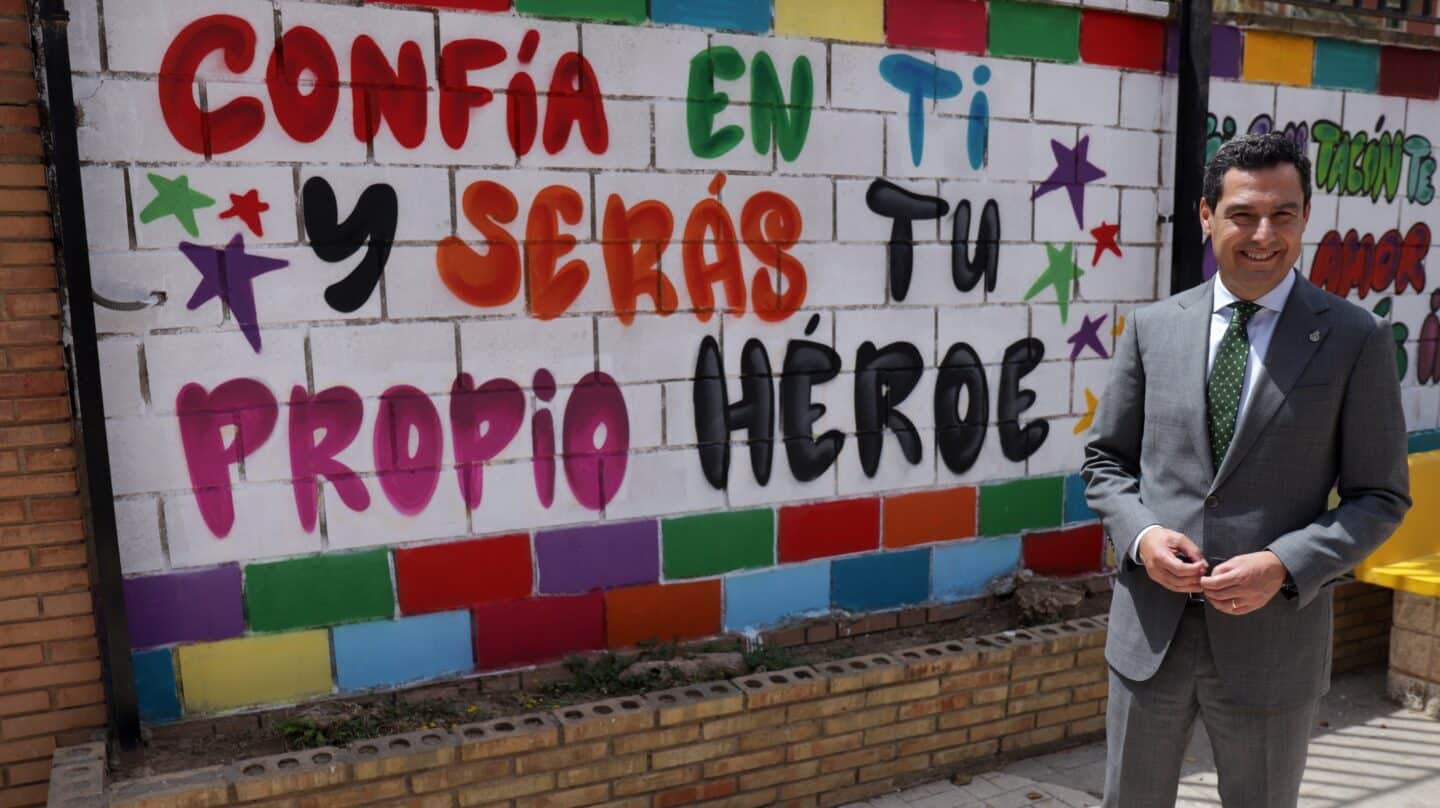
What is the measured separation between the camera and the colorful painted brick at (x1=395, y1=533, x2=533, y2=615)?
11.8 ft

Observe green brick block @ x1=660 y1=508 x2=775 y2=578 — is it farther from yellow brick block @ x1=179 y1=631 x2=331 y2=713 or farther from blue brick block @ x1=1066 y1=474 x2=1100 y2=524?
blue brick block @ x1=1066 y1=474 x2=1100 y2=524

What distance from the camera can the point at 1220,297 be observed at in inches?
102

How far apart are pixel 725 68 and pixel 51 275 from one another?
7.70 ft

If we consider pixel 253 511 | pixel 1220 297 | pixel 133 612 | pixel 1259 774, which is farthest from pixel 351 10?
pixel 1259 774

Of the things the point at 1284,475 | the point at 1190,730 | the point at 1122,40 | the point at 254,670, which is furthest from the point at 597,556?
the point at 1122,40

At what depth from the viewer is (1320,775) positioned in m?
4.20

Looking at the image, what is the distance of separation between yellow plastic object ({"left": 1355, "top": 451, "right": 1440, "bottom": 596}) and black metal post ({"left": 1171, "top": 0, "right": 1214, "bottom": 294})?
149 cm

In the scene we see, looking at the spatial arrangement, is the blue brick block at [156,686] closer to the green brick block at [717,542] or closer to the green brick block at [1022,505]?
the green brick block at [717,542]

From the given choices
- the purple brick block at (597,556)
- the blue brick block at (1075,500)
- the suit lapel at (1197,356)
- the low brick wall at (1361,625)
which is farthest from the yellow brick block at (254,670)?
the low brick wall at (1361,625)

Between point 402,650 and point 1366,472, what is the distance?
2.98 m

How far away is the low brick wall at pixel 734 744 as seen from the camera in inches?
123

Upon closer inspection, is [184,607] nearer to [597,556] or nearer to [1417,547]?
[597,556]

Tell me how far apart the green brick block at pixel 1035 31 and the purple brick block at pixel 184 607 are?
12.0 ft

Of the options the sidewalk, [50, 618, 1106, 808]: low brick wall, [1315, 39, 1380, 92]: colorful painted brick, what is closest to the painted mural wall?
[50, 618, 1106, 808]: low brick wall
